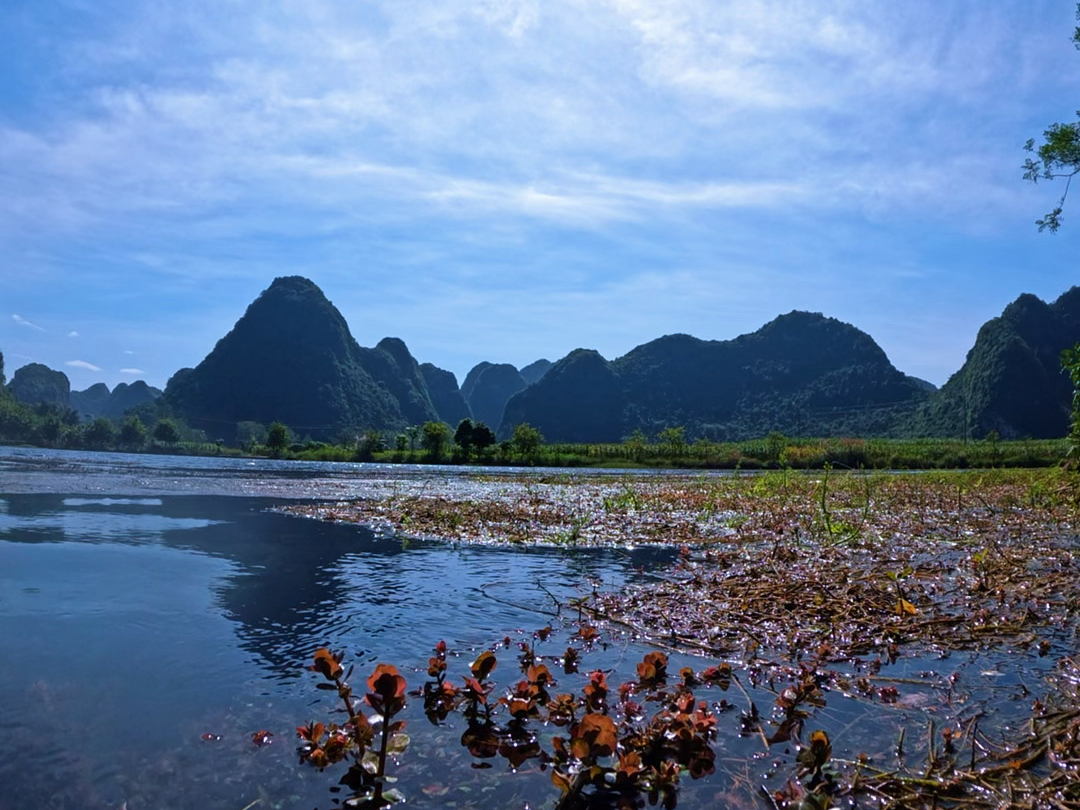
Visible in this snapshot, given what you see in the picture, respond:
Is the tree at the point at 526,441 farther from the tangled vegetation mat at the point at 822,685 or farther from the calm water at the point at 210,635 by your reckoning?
the tangled vegetation mat at the point at 822,685

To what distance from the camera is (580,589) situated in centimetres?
993

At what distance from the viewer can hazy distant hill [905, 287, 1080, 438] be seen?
135 meters

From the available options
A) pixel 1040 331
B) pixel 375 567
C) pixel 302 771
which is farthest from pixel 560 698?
pixel 1040 331

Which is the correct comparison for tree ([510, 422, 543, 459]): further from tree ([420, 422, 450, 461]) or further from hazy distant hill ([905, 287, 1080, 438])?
hazy distant hill ([905, 287, 1080, 438])

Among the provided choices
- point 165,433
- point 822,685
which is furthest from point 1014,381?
A: point 165,433

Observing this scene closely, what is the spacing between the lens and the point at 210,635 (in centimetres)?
739

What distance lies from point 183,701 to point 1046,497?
2258 centimetres

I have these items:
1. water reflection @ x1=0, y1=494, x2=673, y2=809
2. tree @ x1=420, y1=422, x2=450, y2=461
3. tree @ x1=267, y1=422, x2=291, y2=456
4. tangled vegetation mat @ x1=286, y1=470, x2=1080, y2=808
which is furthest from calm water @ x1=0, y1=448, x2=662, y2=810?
tree @ x1=267, y1=422, x2=291, y2=456

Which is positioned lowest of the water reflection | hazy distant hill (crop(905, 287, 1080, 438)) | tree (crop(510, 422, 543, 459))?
the water reflection

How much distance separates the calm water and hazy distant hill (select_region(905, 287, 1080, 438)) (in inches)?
5715

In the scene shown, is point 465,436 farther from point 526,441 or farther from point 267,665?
point 267,665

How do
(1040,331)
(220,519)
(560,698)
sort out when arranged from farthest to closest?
(1040,331) < (220,519) < (560,698)

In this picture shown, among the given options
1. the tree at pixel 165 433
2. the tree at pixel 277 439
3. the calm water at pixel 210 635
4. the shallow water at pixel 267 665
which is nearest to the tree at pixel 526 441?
the tree at pixel 277 439

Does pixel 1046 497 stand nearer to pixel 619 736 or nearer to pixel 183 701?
pixel 619 736
